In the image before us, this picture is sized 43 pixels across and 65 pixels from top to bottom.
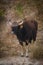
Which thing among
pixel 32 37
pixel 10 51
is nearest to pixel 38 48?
pixel 32 37

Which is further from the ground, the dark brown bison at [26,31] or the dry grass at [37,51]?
the dark brown bison at [26,31]

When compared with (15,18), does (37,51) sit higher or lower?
lower

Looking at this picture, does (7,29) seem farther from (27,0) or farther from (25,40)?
(27,0)

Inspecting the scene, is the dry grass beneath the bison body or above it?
beneath

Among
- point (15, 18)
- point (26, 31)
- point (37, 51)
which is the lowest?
point (37, 51)

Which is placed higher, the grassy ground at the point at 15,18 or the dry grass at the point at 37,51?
the grassy ground at the point at 15,18

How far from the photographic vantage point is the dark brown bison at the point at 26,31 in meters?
3.03

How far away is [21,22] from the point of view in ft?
9.99

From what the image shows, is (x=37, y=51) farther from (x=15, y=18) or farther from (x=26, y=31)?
(x=15, y=18)

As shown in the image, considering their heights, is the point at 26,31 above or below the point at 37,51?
above

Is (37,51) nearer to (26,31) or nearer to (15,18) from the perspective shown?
(26,31)

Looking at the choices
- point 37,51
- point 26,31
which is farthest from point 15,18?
point 37,51

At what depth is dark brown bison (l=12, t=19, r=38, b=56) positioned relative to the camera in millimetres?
3033

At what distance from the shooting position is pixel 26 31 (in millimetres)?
3059
